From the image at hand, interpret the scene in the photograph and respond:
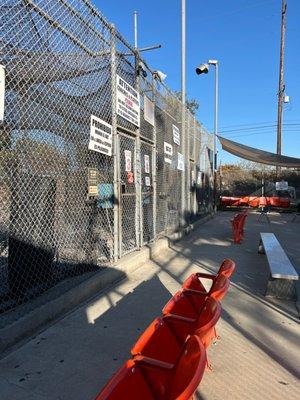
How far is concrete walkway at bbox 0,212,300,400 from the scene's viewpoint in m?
3.38

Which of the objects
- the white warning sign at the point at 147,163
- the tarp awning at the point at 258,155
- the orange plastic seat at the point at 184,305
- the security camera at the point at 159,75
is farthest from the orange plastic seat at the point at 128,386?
the tarp awning at the point at 258,155

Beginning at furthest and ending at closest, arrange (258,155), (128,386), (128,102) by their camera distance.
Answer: (258,155), (128,102), (128,386)

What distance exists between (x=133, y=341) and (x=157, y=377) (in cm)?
178

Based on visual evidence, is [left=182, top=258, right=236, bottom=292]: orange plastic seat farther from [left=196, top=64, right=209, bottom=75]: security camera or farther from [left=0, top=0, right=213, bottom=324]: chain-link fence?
[left=196, top=64, right=209, bottom=75]: security camera

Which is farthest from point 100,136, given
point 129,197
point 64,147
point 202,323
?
point 202,323

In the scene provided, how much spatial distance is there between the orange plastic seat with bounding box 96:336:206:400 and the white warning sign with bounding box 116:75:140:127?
16.5ft

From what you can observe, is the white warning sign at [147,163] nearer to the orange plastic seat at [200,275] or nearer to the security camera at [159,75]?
the security camera at [159,75]

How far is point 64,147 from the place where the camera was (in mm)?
5383

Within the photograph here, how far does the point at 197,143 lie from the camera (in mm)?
16359

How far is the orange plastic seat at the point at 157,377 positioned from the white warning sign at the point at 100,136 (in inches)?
153

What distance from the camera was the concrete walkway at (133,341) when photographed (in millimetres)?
3381

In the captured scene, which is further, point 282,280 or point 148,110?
point 148,110

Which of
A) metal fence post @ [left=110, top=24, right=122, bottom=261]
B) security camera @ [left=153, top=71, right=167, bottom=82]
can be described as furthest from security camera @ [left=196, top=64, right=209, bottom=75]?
metal fence post @ [left=110, top=24, right=122, bottom=261]

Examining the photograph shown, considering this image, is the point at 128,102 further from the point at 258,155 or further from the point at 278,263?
the point at 258,155
